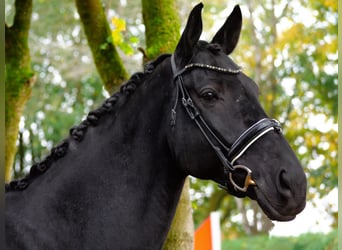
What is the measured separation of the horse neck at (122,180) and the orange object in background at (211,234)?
3.34 meters

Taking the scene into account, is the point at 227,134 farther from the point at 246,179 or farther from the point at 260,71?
the point at 260,71

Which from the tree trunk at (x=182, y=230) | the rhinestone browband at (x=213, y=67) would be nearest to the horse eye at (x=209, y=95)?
the rhinestone browband at (x=213, y=67)

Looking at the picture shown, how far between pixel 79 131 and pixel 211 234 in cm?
367

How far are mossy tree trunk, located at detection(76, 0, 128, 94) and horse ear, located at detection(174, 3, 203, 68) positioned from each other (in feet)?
8.35

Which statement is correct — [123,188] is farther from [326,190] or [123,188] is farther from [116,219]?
[326,190]

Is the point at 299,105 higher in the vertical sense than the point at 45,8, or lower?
lower

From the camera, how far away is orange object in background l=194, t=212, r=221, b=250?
24.3ft

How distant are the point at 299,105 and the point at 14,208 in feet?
68.1

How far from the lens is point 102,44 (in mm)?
6934

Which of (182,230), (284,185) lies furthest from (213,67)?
(182,230)

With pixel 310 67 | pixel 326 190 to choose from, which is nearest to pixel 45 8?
pixel 310 67

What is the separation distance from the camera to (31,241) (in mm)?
3832

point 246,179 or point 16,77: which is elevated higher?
point 246,179

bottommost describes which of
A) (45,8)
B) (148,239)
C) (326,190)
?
(326,190)
